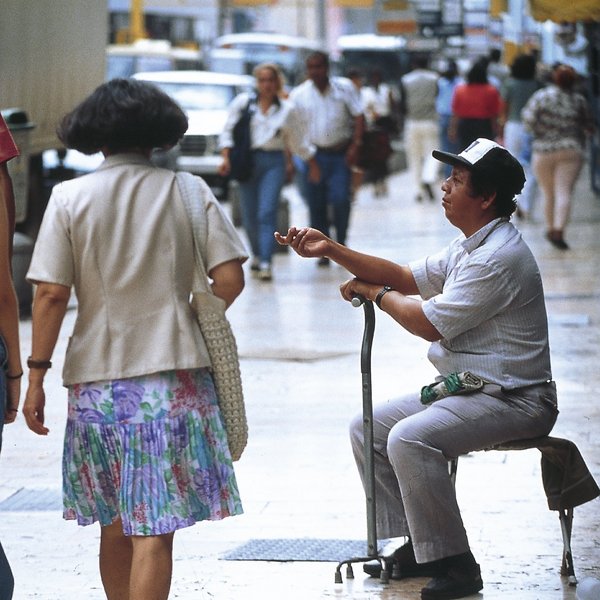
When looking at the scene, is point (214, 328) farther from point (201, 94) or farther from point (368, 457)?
point (201, 94)

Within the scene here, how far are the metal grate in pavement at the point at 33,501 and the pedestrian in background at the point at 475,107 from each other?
46.2 ft

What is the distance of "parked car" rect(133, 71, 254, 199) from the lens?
23938 millimetres

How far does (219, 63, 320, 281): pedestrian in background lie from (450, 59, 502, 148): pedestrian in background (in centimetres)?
636

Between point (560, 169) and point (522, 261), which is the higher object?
point (522, 261)

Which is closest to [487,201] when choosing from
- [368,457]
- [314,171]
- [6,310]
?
[368,457]

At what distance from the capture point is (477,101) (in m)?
20.4

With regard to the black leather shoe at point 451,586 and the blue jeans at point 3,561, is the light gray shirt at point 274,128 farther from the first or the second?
the blue jeans at point 3,561

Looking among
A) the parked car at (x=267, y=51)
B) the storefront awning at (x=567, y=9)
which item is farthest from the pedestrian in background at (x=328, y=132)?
the parked car at (x=267, y=51)

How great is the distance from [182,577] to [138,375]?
1327mm

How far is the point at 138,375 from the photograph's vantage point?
4.48m

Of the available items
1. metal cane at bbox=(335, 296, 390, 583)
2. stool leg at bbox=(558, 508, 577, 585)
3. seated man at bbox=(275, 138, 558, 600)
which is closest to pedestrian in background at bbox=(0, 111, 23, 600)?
seated man at bbox=(275, 138, 558, 600)

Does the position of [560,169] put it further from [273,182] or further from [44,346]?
[44,346]

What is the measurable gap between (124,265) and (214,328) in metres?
0.32

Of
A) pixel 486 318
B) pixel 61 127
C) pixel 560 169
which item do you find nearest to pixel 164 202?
pixel 61 127
